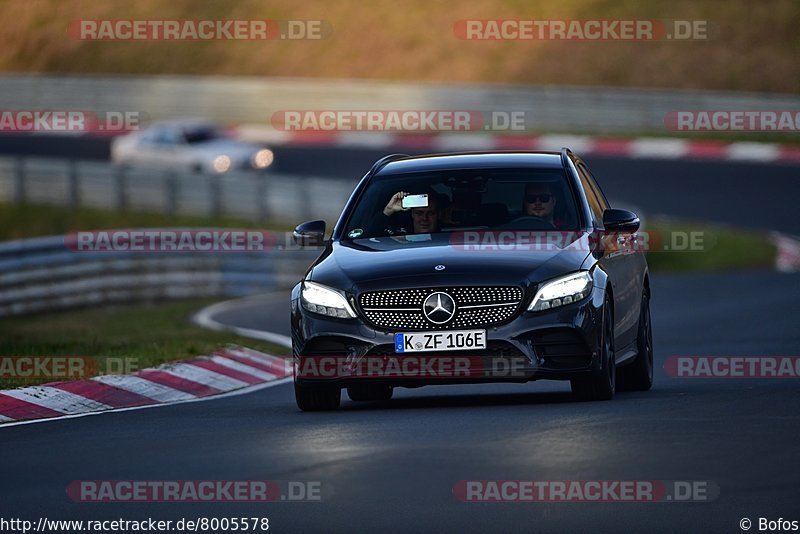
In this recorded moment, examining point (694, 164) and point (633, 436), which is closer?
point (633, 436)

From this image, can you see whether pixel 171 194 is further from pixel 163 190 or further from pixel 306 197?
pixel 306 197

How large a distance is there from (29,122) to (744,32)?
786 inches

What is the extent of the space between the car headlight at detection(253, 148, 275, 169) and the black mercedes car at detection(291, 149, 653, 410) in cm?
3264

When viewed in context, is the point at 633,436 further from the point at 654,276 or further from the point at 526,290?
the point at 654,276

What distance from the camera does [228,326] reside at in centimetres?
2123

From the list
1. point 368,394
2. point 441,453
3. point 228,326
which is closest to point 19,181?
point 228,326

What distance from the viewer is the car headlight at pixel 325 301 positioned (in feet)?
37.6

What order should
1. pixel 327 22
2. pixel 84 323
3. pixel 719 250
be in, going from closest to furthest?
1. pixel 84 323
2. pixel 719 250
3. pixel 327 22

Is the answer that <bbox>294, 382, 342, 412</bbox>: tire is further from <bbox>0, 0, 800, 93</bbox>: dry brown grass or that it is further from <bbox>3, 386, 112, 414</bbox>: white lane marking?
<bbox>0, 0, 800, 93</bbox>: dry brown grass

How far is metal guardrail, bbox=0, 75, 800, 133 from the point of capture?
151ft

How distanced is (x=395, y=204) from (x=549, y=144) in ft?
107

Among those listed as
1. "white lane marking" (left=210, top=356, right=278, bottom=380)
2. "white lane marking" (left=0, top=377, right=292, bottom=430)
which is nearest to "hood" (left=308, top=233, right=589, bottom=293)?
"white lane marking" (left=0, top=377, right=292, bottom=430)

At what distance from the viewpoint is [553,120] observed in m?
47.3

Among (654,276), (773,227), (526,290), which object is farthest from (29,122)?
(526,290)
